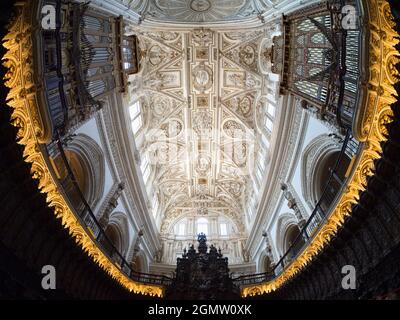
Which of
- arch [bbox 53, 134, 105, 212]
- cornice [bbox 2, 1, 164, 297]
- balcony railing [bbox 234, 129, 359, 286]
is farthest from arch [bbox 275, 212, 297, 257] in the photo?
cornice [bbox 2, 1, 164, 297]

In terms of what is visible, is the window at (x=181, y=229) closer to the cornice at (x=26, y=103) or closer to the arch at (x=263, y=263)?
the arch at (x=263, y=263)

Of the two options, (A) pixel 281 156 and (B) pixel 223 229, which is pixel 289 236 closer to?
(A) pixel 281 156

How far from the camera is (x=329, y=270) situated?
9.91 meters

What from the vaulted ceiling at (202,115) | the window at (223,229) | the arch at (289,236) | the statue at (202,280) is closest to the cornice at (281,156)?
the arch at (289,236)

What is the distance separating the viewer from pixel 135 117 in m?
18.1

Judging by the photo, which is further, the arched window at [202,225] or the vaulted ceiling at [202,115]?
the arched window at [202,225]

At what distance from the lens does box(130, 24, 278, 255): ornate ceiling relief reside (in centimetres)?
1767

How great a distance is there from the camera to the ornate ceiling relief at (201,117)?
58.0 ft

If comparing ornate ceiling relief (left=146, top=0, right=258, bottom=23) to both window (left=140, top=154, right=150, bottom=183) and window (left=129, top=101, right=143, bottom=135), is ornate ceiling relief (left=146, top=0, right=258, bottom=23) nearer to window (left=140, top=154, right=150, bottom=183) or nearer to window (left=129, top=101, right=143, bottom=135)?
window (left=129, top=101, right=143, bottom=135)

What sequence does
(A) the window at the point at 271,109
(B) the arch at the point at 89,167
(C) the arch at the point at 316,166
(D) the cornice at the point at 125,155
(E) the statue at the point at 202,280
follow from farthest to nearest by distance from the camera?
(A) the window at the point at 271,109
(E) the statue at the point at 202,280
(D) the cornice at the point at 125,155
(B) the arch at the point at 89,167
(C) the arch at the point at 316,166

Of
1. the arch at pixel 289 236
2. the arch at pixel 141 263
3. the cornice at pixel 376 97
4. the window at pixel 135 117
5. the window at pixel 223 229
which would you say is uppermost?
the window at pixel 135 117

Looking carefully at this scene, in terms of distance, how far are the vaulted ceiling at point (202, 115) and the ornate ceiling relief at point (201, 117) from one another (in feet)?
0.19

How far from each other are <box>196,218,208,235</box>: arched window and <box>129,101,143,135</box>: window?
37.6 ft

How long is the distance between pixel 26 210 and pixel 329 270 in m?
9.12
